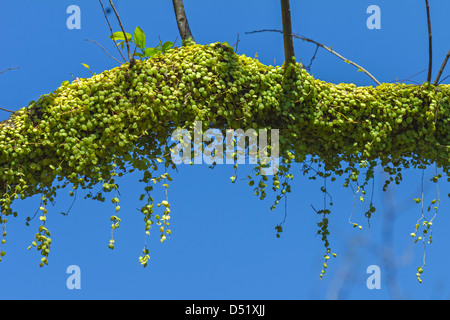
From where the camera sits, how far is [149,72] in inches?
136

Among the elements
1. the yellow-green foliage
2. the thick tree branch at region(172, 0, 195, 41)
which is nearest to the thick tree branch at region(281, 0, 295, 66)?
the yellow-green foliage

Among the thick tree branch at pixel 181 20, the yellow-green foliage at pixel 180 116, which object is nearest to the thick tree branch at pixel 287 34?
the yellow-green foliage at pixel 180 116

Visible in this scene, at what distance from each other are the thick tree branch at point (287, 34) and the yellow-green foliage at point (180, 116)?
0.31 ft

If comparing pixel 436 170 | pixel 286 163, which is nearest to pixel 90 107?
pixel 286 163

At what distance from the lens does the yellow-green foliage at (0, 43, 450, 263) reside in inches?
133

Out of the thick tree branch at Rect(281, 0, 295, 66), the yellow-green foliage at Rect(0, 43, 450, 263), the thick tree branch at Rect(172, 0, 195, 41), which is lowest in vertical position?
the yellow-green foliage at Rect(0, 43, 450, 263)

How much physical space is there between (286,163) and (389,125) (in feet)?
2.66

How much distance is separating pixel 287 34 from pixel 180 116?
96cm

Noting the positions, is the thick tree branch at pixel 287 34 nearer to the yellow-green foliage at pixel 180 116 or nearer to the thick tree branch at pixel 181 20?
the yellow-green foliage at pixel 180 116

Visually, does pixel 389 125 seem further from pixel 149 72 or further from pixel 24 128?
pixel 24 128

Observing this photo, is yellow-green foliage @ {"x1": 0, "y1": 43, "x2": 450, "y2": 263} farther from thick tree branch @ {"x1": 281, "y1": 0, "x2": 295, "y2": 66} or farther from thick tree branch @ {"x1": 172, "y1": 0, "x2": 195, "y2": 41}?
thick tree branch @ {"x1": 172, "y1": 0, "x2": 195, "y2": 41}

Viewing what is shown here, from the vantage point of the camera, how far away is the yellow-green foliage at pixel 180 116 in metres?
3.38

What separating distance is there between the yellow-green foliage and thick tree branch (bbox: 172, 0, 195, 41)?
0.55m

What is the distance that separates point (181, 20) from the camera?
428cm
